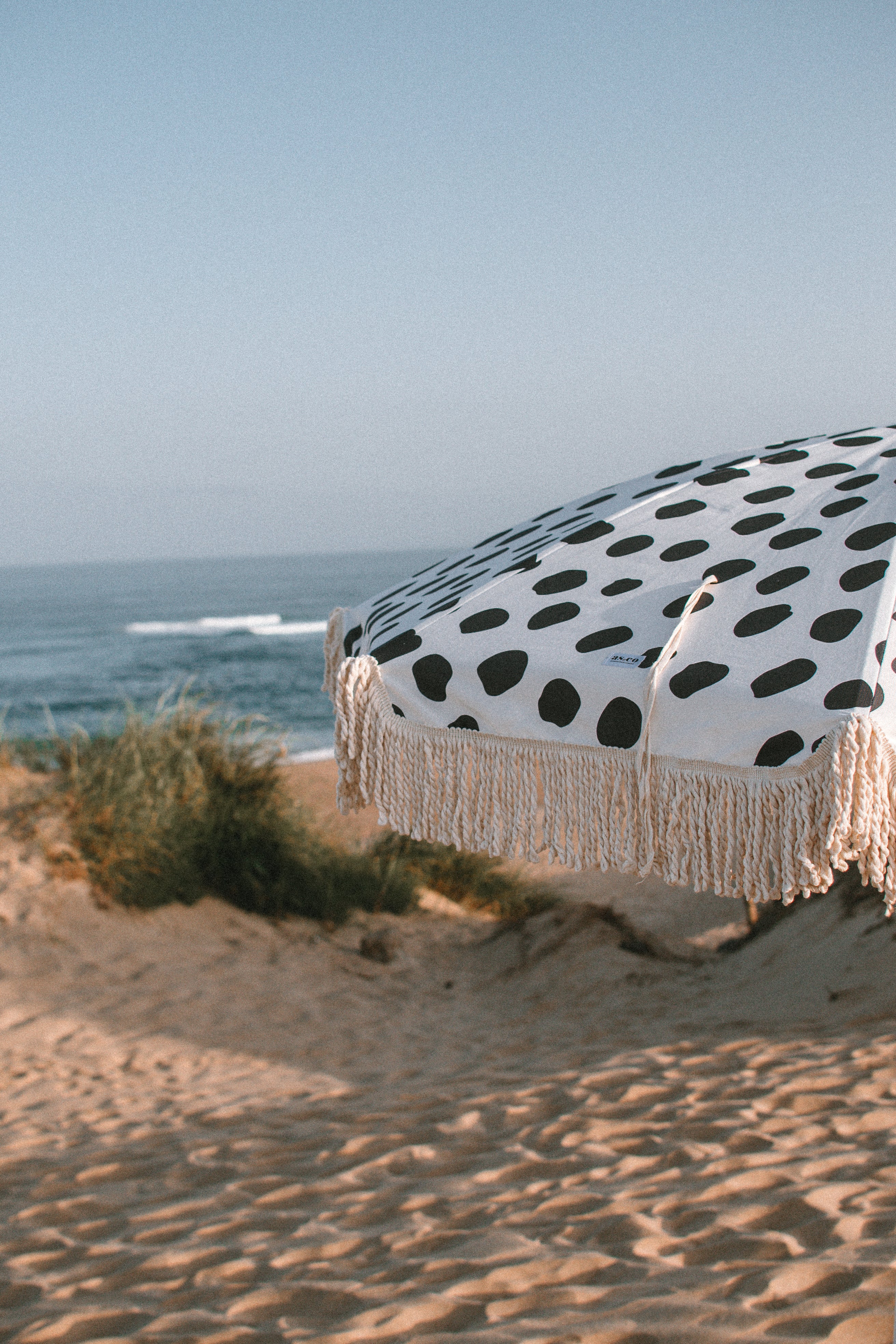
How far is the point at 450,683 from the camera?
91.2 inches

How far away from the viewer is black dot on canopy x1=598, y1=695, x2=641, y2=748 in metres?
2.09

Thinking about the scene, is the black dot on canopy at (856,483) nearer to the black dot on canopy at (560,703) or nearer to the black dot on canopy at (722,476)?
the black dot on canopy at (722,476)

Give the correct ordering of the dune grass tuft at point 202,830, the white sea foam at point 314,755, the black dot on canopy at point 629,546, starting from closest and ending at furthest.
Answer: the black dot on canopy at point 629,546 < the dune grass tuft at point 202,830 < the white sea foam at point 314,755

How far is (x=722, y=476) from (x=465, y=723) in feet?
3.71

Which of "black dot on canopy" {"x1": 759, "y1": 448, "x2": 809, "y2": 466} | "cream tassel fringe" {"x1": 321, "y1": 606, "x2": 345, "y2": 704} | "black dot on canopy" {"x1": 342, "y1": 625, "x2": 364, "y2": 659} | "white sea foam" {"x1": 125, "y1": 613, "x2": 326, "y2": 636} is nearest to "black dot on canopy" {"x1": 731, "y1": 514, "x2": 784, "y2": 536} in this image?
"black dot on canopy" {"x1": 759, "y1": 448, "x2": 809, "y2": 466}

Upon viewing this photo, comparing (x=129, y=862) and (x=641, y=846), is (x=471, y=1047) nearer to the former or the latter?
(x=129, y=862)

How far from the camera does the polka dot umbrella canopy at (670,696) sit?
1.90 m

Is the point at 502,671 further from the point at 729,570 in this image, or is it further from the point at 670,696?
the point at 729,570

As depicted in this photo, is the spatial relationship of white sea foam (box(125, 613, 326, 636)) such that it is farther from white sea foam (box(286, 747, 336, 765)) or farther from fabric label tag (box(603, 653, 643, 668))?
fabric label tag (box(603, 653, 643, 668))

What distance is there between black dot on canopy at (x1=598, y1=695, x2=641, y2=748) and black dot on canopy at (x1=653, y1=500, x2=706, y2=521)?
0.75m

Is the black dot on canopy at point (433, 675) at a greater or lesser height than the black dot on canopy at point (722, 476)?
lesser

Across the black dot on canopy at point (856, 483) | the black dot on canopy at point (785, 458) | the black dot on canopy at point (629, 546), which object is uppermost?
the black dot on canopy at point (785, 458)

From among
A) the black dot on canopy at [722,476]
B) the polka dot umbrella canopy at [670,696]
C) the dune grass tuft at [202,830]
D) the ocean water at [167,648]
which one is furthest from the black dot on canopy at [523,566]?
the ocean water at [167,648]

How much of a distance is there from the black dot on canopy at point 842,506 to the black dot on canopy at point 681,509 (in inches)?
12.4
